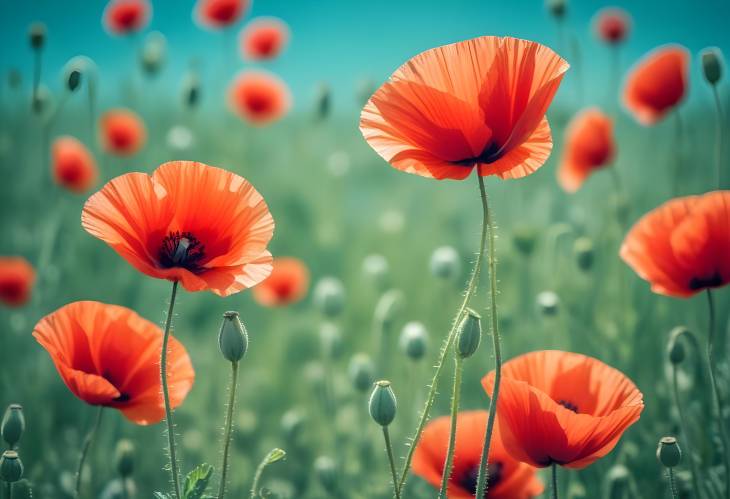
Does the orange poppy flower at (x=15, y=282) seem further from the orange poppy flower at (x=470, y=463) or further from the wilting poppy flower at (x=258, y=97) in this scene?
the orange poppy flower at (x=470, y=463)

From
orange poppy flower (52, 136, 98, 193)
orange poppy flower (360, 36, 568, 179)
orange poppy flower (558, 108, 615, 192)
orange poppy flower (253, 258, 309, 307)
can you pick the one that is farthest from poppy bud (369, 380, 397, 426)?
orange poppy flower (52, 136, 98, 193)

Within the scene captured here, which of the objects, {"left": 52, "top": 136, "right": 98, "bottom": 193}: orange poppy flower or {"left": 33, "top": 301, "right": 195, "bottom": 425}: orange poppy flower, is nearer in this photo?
{"left": 33, "top": 301, "right": 195, "bottom": 425}: orange poppy flower

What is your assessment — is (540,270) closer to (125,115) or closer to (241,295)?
(241,295)

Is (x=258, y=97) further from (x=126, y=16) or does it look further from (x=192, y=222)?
(x=192, y=222)

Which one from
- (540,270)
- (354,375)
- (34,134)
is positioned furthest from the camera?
(34,134)

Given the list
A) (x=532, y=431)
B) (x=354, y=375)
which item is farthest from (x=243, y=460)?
(x=532, y=431)

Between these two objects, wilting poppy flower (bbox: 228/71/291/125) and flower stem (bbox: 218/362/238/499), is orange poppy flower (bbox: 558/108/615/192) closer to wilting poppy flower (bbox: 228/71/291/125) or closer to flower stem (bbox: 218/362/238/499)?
wilting poppy flower (bbox: 228/71/291/125)

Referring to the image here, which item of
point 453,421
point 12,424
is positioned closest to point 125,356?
point 12,424
